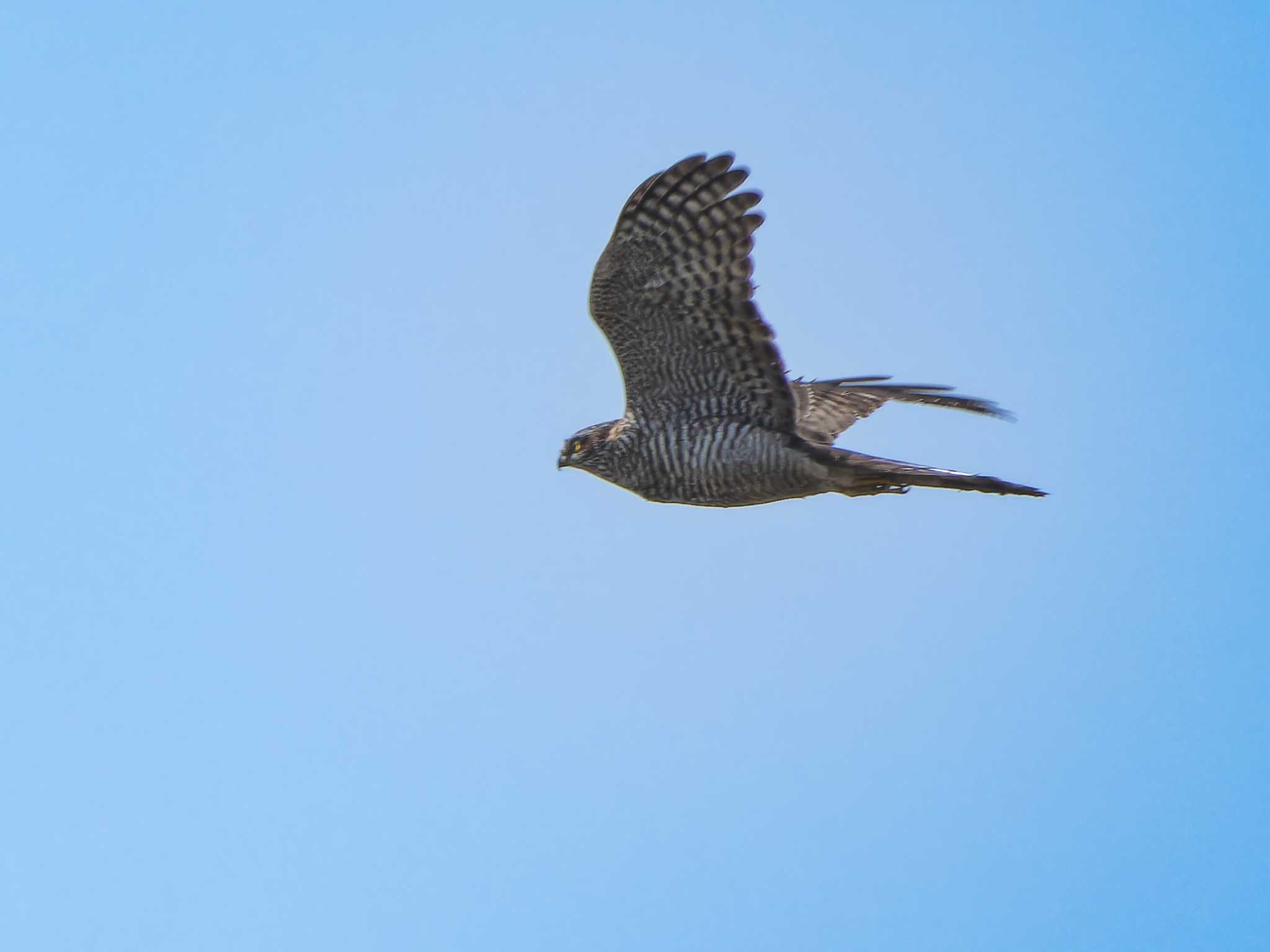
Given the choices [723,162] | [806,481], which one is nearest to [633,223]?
[723,162]

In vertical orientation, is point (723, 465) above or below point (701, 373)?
below

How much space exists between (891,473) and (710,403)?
1.28 m

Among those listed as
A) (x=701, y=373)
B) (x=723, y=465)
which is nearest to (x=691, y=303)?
(x=701, y=373)

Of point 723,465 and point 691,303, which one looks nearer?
point 691,303

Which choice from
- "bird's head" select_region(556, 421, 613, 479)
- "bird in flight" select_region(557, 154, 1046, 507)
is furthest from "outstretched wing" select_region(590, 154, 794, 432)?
"bird's head" select_region(556, 421, 613, 479)

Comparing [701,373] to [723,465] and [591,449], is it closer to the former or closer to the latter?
[723,465]

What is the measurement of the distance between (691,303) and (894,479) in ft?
5.46

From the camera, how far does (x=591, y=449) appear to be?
10008 mm

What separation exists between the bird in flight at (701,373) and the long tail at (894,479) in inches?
0.4

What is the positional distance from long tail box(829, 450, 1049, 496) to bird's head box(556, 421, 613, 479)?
5.26 ft

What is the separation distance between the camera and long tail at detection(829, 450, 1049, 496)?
27.8 feet

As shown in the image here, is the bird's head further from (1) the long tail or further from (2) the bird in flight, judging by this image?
(1) the long tail

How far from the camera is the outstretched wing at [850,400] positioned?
10898 mm

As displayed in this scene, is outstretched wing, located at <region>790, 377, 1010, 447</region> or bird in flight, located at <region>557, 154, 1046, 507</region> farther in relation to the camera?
outstretched wing, located at <region>790, 377, 1010, 447</region>
